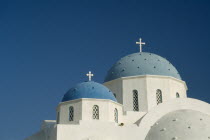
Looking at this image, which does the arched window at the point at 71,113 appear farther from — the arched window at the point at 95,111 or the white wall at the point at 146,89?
the white wall at the point at 146,89

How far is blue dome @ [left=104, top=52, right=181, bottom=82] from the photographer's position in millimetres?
26594

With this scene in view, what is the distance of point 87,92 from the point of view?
75.1ft

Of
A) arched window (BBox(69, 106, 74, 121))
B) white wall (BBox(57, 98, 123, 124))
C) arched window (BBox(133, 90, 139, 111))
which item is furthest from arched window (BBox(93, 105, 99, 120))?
arched window (BBox(133, 90, 139, 111))

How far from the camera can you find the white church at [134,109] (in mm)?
21453

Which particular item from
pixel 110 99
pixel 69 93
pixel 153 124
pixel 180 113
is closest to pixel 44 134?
pixel 69 93

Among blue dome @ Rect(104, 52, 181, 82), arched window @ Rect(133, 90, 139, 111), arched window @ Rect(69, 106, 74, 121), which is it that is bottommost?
arched window @ Rect(69, 106, 74, 121)

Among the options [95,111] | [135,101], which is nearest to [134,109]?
[135,101]

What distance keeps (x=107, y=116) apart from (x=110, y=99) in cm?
119

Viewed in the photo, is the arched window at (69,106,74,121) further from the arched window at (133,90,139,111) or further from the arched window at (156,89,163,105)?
the arched window at (156,89,163,105)

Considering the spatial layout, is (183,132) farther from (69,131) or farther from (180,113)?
(69,131)

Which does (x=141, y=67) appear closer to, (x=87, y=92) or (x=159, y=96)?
(x=159, y=96)

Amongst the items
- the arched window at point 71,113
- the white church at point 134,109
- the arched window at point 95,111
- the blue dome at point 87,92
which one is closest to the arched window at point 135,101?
the white church at point 134,109

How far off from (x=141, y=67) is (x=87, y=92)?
558cm

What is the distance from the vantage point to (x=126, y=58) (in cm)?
2852
